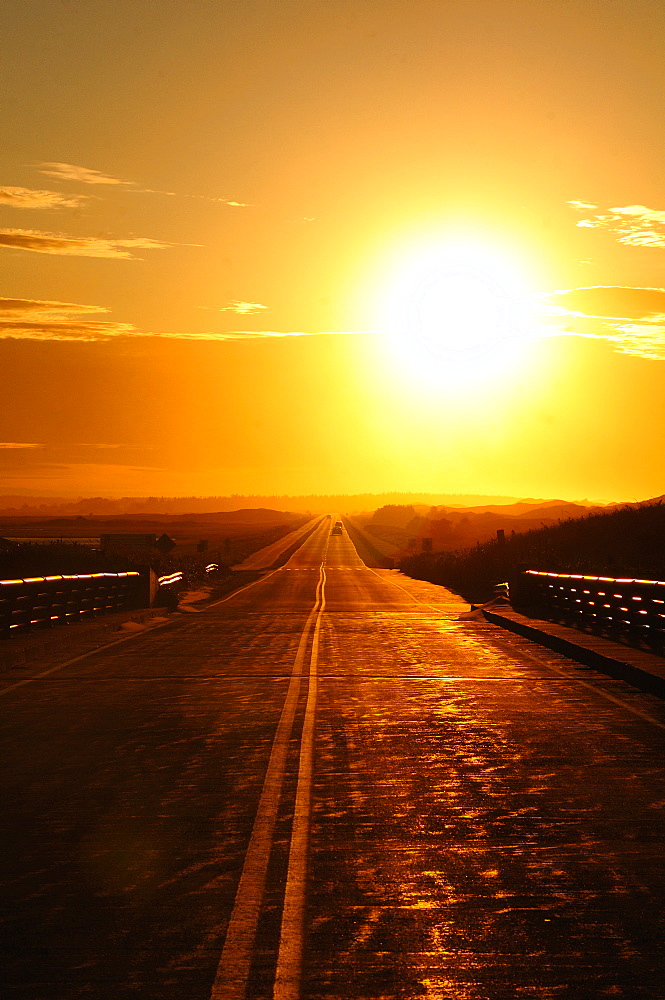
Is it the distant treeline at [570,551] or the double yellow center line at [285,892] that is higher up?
the distant treeline at [570,551]

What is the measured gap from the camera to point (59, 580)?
23.5 meters

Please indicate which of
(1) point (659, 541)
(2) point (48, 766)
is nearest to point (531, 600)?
(1) point (659, 541)

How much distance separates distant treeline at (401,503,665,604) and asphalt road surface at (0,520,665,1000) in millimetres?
26504


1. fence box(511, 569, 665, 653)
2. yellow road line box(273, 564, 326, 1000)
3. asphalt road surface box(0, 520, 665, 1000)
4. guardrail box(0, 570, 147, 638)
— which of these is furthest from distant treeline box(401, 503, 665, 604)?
yellow road line box(273, 564, 326, 1000)

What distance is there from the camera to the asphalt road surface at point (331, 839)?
5227 millimetres

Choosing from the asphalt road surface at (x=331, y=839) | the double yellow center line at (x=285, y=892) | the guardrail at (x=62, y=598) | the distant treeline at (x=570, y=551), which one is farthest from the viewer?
the distant treeline at (x=570, y=551)

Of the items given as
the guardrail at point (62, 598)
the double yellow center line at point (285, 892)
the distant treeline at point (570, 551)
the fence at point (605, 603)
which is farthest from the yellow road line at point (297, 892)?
the distant treeline at point (570, 551)

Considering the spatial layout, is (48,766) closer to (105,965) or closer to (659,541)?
(105,965)

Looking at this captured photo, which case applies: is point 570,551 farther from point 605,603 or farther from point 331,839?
point 331,839

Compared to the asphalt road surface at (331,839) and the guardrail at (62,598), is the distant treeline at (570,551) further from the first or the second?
the asphalt road surface at (331,839)

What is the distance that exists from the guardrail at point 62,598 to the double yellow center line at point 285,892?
10592 millimetres

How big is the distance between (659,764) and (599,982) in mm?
5219

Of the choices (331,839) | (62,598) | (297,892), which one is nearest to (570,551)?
(62,598)

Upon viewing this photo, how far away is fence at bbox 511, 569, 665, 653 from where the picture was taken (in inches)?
745
